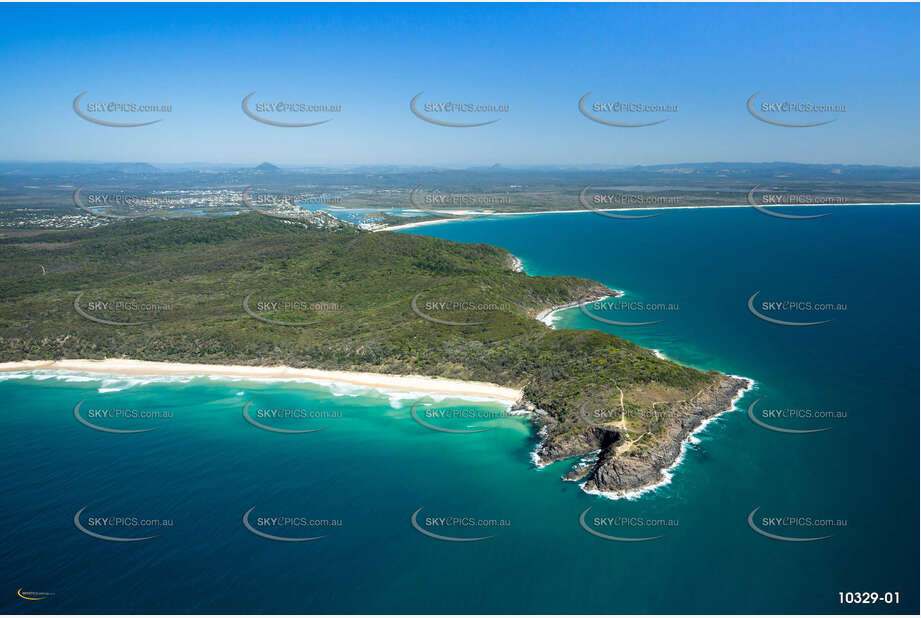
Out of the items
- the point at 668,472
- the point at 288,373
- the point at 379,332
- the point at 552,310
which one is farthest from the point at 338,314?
the point at 668,472

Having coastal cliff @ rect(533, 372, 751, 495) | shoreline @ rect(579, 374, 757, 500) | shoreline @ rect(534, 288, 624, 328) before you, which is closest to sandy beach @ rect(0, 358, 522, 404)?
coastal cliff @ rect(533, 372, 751, 495)

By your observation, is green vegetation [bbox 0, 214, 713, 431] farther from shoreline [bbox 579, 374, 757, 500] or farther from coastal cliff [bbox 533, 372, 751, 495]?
shoreline [bbox 579, 374, 757, 500]

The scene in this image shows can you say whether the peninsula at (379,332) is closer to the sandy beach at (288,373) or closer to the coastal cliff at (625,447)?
the coastal cliff at (625,447)

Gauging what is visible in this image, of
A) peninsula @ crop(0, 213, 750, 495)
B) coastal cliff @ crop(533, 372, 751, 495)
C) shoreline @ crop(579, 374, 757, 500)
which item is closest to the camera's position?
shoreline @ crop(579, 374, 757, 500)

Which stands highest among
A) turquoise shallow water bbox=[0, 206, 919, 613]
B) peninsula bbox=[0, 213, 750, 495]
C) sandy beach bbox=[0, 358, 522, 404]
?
peninsula bbox=[0, 213, 750, 495]

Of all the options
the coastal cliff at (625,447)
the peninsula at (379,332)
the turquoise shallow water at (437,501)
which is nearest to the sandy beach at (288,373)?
the peninsula at (379,332)

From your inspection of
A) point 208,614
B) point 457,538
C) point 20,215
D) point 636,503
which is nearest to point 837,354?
point 636,503

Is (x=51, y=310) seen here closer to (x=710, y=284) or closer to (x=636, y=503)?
(x=636, y=503)

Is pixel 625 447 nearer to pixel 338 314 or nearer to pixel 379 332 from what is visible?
pixel 379 332
